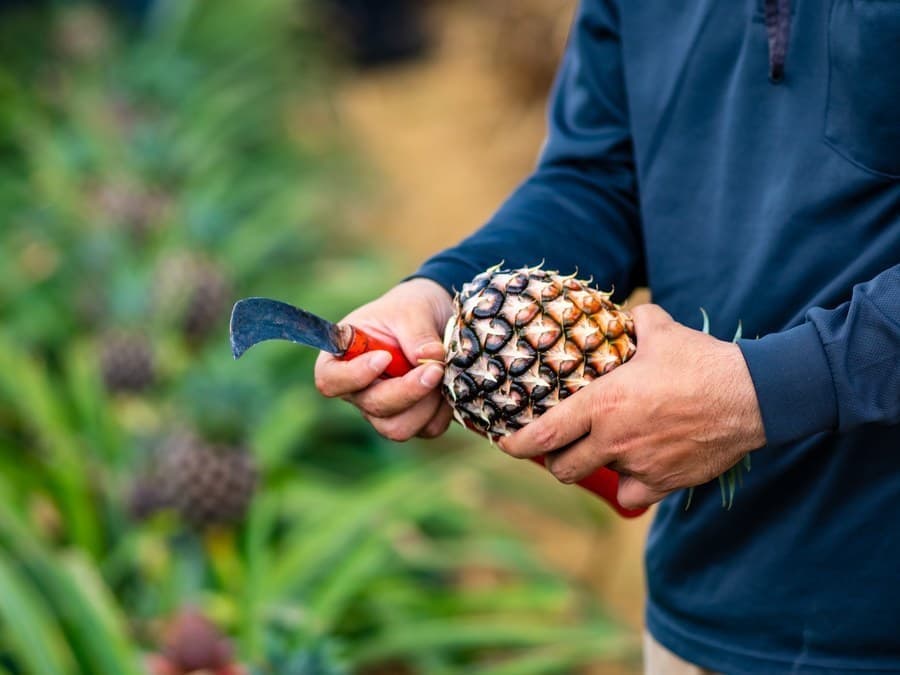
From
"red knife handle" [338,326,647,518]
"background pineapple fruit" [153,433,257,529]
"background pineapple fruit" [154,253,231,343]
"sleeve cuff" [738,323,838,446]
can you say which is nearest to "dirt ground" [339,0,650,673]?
"background pineapple fruit" [154,253,231,343]

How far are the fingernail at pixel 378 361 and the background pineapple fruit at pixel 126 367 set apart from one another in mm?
1951

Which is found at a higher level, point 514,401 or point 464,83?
point 514,401

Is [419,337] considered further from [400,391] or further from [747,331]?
[747,331]

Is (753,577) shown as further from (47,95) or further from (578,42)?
(47,95)

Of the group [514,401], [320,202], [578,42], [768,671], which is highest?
[578,42]

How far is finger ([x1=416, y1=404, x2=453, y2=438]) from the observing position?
1.41 m

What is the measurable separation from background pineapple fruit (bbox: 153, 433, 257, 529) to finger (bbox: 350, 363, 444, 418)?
111 cm

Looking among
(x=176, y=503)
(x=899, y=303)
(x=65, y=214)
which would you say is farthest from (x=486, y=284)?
(x=65, y=214)

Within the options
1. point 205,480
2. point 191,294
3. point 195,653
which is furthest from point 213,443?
point 191,294

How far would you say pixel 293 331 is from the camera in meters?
1.27

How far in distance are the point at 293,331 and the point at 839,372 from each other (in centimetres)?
60

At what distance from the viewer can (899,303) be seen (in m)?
1.10

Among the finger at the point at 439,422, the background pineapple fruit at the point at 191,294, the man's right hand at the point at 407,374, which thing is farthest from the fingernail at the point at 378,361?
the background pineapple fruit at the point at 191,294

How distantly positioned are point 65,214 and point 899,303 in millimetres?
3591
